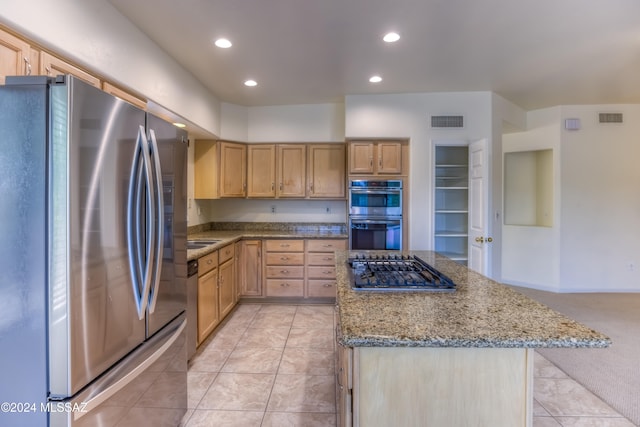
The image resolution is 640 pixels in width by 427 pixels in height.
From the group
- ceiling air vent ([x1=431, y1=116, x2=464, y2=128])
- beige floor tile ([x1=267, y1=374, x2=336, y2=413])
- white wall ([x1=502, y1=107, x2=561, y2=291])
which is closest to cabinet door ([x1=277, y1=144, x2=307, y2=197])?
ceiling air vent ([x1=431, y1=116, x2=464, y2=128])

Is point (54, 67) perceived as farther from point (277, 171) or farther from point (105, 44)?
point (277, 171)

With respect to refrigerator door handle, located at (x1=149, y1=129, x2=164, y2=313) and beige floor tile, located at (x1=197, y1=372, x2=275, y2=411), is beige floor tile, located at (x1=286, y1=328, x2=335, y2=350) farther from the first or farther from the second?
refrigerator door handle, located at (x1=149, y1=129, x2=164, y2=313)

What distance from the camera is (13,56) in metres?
1.44

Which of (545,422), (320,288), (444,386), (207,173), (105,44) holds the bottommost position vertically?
(545,422)

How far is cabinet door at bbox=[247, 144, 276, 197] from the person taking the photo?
4.41 meters

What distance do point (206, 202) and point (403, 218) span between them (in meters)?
2.78

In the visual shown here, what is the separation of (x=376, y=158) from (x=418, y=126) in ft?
2.13

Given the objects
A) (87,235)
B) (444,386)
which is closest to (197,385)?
(87,235)

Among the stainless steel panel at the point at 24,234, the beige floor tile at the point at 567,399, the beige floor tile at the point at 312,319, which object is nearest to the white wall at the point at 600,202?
the beige floor tile at the point at 567,399

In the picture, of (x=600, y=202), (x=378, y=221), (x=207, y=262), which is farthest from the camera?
(x=600, y=202)

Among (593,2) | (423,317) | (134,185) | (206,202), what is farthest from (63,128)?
(206,202)

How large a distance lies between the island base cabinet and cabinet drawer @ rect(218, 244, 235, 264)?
8.30 feet

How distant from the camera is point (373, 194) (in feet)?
13.2

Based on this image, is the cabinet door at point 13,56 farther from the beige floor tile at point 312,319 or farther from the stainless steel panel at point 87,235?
the beige floor tile at point 312,319
